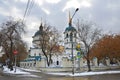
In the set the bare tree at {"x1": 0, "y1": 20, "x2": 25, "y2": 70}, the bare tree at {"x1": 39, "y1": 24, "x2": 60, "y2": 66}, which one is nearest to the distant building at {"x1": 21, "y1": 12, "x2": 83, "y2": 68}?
the bare tree at {"x1": 39, "y1": 24, "x2": 60, "y2": 66}

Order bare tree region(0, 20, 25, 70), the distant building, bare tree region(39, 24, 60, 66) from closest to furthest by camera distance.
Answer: bare tree region(0, 20, 25, 70) < the distant building < bare tree region(39, 24, 60, 66)

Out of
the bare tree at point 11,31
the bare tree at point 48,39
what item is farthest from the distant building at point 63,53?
the bare tree at point 11,31

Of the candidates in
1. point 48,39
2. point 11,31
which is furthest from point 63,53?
point 11,31

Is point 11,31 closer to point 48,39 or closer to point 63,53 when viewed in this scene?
point 48,39

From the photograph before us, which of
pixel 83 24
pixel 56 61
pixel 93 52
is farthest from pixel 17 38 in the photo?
pixel 56 61

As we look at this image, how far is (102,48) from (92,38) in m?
7.05

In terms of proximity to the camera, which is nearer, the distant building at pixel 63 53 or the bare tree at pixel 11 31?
the bare tree at pixel 11 31

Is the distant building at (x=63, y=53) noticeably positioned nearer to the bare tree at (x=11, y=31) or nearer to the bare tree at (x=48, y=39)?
the bare tree at (x=48, y=39)

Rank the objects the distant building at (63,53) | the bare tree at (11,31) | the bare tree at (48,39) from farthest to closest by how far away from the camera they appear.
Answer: the bare tree at (48,39)
the distant building at (63,53)
the bare tree at (11,31)

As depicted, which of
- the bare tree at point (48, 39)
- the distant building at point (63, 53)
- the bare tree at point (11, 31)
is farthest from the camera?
the bare tree at point (48, 39)

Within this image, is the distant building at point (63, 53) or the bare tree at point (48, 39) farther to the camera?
the bare tree at point (48, 39)

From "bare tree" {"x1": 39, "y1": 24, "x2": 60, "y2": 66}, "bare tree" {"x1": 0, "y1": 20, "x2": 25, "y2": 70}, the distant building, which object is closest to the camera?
"bare tree" {"x1": 0, "y1": 20, "x2": 25, "y2": 70}

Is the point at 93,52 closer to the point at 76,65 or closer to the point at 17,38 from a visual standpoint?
the point at 76,65

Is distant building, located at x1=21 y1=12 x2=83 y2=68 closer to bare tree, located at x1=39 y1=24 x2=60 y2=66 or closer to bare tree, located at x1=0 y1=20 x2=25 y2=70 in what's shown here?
bare tree, located at x1=39 y1=24 x2=60 y2=66
